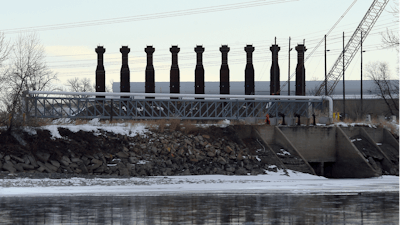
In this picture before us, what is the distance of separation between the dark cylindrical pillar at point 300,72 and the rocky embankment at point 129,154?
944 inches

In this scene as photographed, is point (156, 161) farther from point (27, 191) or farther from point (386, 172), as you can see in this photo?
point (386, 172)

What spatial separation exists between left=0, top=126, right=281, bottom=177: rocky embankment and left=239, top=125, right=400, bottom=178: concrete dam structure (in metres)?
1.93

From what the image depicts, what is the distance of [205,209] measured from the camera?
12625mm

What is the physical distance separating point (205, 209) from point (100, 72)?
127 feet

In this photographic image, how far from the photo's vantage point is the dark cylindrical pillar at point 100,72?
49428 millimetres

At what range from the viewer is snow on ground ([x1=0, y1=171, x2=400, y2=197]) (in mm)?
17641

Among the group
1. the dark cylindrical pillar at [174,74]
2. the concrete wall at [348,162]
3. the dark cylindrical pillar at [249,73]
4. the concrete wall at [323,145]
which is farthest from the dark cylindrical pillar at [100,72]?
the concrete wall at [348,162]

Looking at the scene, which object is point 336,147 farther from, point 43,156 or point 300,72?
point 300,72

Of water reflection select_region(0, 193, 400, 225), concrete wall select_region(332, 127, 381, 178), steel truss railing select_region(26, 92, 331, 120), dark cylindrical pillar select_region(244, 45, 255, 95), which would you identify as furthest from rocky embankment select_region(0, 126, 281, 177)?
dark cylindrical pillar select_region(244, 45, 255, 95)

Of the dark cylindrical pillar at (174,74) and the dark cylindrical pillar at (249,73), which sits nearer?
the dark cylindrical pillar at (174,74)

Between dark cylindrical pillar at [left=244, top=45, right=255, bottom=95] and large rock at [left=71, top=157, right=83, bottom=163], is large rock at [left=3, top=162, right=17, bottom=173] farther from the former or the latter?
dark cylindrical pillar at [left=244, top=45, right=255, bottom=95]

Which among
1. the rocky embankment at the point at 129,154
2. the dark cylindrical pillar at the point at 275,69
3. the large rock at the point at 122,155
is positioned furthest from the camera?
the dark cylindrical pillar at the point at 275,69

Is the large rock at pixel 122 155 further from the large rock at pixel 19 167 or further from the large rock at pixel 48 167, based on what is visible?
the large rock at pixel 19 167

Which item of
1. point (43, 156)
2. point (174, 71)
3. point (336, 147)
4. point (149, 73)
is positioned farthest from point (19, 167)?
point (174, 71)
